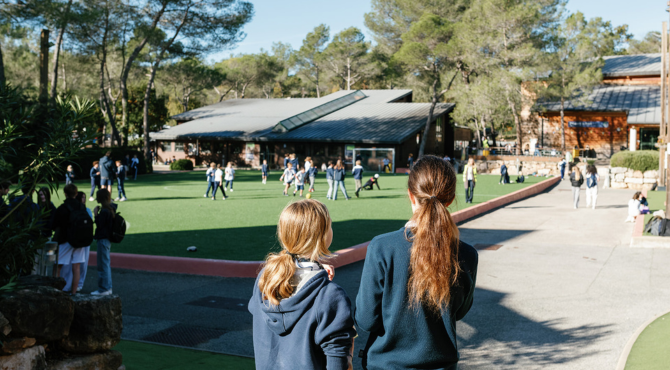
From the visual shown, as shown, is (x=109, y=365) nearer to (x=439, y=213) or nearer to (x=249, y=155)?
(x=439, y=213)

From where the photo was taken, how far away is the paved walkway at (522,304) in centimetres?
598

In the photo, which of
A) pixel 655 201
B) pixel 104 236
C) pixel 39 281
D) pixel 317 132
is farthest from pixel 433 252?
pixel 317 132

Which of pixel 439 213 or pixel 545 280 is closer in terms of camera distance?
pixel 439 213

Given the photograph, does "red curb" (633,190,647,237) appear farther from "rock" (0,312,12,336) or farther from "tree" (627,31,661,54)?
"tree" (627,31,661,54)

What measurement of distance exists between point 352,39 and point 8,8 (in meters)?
46.4

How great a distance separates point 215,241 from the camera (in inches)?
464

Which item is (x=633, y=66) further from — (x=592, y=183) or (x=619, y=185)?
(x=592, y=183)

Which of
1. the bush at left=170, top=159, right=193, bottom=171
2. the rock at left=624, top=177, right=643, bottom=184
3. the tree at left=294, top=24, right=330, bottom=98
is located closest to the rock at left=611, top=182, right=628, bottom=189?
the rock at left=624, top=177, right=643, bottom=184

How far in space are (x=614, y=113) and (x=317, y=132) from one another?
22974 mm

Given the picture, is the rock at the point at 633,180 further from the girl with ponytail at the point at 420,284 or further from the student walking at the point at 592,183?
the girl with ponytail at the point at 420,284

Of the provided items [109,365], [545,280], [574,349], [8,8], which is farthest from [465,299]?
[8,8]

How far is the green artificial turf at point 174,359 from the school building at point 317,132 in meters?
35.5

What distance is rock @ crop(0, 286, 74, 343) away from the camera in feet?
13.3

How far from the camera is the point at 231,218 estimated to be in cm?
1541
